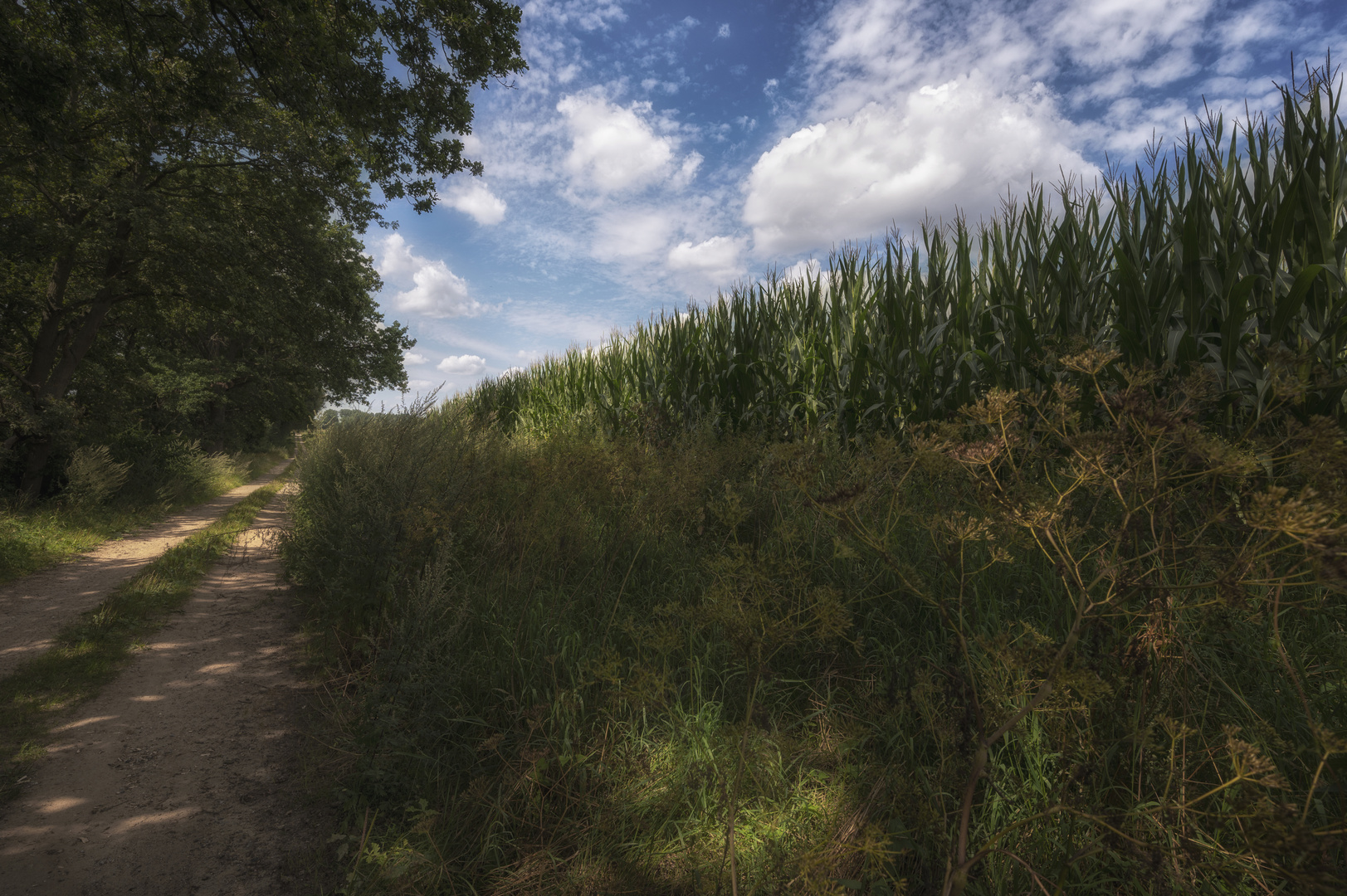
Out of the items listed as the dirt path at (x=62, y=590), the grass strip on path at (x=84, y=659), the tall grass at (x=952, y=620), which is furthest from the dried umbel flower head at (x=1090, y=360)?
the dirt path at (x=62, y=590)

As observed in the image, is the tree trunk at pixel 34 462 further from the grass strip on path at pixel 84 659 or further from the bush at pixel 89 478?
the grass strip on path at pixel 84 659

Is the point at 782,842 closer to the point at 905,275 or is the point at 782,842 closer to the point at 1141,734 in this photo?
the point at 1141,734

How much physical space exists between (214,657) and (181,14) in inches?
312

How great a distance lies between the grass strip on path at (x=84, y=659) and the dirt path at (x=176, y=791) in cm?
12

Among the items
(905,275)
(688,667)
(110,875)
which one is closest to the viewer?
(110,875)

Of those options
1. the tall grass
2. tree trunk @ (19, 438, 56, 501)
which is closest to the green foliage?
the tall grass

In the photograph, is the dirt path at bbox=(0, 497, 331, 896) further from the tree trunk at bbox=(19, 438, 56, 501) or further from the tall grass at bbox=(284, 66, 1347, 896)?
the tree trunk at bbox=(19, 438, 56, 501)

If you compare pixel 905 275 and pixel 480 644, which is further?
pixel 905 275

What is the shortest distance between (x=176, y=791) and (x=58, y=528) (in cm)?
914

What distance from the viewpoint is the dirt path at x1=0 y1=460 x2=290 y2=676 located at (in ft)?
15.6

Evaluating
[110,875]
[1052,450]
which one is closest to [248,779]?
[110,875]

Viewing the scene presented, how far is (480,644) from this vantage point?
345 cm

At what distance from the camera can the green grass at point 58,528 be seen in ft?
22.8

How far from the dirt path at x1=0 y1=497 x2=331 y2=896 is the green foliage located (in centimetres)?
40
